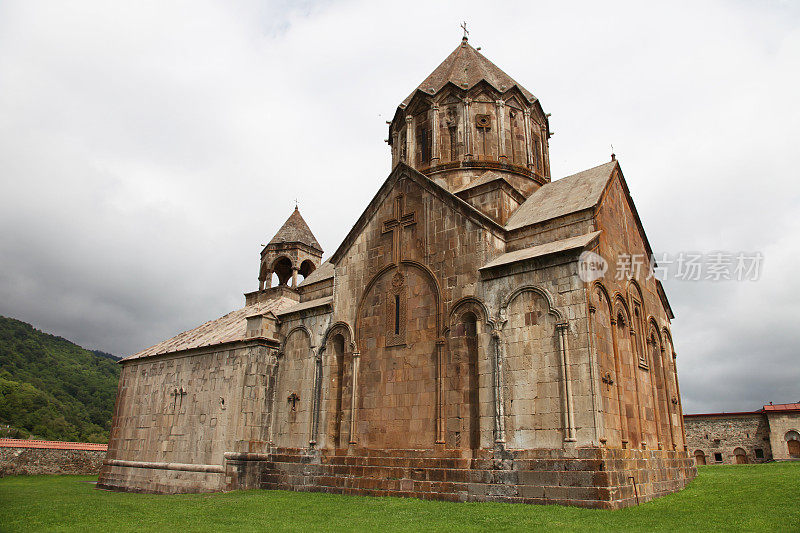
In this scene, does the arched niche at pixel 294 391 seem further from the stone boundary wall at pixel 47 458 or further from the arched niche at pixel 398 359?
the stone boundary wall at pixel 47 458

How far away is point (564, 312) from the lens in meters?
11.2

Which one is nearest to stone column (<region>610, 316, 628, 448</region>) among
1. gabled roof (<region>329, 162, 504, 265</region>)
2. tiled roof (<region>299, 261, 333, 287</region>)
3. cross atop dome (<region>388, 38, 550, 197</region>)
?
gabled roof (<region>329, 162, 504, 265</region>)

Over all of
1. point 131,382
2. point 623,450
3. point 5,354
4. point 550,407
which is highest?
point 5,354

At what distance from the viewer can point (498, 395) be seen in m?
11.6

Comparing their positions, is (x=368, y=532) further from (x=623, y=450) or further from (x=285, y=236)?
(x=285, y=236)

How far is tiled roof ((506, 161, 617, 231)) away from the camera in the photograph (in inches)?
521

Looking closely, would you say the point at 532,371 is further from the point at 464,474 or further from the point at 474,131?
the point at 474,131

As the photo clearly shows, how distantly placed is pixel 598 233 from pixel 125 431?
61.5 feet

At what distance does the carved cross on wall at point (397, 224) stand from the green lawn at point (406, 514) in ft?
20.3

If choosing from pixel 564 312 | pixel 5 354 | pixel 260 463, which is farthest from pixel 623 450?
pixel 5 354

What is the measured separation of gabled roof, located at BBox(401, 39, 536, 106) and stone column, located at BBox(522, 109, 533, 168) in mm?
720

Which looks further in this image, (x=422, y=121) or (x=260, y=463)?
(x=422, y=121)

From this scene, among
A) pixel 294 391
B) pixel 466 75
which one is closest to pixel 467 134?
pixel 466 75

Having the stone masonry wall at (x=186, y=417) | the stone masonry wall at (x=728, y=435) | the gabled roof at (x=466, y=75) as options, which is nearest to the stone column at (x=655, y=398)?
the gabled roof at (x=466, y=75)
